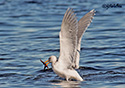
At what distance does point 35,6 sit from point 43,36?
665cm

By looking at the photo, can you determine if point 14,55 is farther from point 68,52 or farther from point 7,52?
point 68,52

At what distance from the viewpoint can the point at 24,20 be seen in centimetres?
1800

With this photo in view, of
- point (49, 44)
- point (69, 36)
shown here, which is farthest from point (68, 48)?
point (49, 44)

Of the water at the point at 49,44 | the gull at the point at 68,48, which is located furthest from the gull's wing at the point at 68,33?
the water at the point at 49,44

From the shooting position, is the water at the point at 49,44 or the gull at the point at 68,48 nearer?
the gull at the point at 68,48

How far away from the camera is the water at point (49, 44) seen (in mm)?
9312

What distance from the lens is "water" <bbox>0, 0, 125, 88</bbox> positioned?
931cm

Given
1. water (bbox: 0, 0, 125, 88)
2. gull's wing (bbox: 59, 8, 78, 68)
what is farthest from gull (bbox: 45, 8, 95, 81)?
water (bbox: 0, 0, 125, 88)

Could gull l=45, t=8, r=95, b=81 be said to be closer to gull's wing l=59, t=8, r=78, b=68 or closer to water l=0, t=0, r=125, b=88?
gull's wing l=59, t=8, r=78, b=68

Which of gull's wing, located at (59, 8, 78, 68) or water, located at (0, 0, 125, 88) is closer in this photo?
gull's wing, located at (59, 8, 78, 68)

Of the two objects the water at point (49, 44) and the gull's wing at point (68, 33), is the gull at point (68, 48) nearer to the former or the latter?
the gull's wing at point (68, 33)

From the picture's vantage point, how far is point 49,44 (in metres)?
13.5

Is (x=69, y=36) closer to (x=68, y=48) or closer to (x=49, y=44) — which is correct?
(x=68, y=48)

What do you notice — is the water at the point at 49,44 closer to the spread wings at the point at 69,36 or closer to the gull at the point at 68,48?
the gull at the point at 68,48
